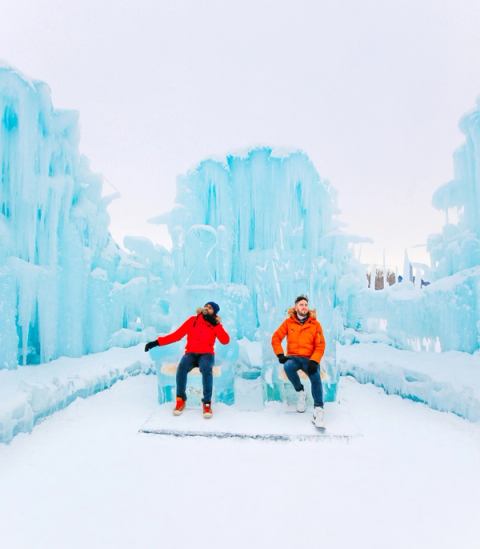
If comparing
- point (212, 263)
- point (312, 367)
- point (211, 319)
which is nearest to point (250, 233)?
point (212, 263)

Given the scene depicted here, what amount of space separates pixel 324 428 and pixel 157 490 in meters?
1.66

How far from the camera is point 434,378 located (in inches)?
174

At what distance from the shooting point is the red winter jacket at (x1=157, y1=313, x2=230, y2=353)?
3902mm


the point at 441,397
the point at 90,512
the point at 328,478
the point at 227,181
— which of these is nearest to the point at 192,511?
the point at 90,512

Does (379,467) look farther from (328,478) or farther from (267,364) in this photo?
(267,364)

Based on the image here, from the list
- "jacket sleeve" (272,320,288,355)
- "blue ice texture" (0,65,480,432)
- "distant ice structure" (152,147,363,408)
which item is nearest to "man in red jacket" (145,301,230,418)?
"blue ice texture" (0,65,480,432)

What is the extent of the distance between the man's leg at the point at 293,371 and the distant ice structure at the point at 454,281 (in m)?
3.24

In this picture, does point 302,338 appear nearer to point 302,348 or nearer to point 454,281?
point 302,348

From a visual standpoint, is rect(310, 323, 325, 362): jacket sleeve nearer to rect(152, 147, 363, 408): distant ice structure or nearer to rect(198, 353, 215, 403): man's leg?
rect(198, 353, 215, 403): man's leg

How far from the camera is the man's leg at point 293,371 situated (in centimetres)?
378

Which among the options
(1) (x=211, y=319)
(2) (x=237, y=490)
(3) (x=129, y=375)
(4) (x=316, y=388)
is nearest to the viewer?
(2) (x=237, y=490)

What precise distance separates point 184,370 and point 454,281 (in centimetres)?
467

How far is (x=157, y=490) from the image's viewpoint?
234 cm

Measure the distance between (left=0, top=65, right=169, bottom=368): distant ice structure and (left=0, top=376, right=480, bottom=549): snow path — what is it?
2501mm
